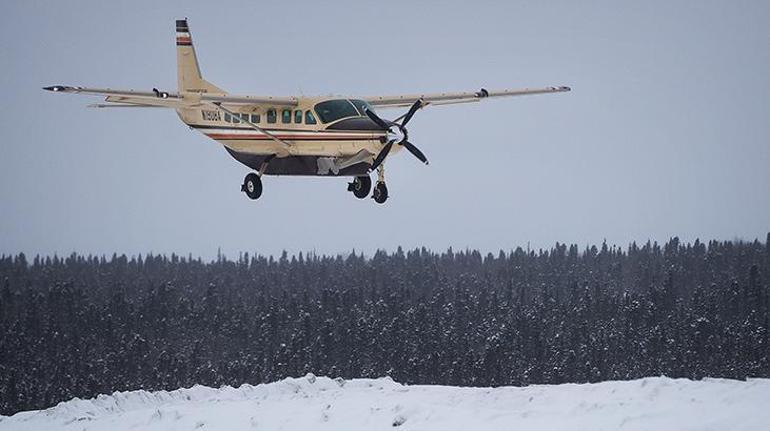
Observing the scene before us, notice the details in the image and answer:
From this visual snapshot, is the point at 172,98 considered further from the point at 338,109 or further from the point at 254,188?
the point at 338,109

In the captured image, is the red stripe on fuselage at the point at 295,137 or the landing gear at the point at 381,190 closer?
the red stripe on fuselage at the point at 295,137

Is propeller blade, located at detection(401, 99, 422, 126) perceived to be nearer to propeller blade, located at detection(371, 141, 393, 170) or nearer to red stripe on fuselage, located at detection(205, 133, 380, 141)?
propeller blade, located at detection(371, 141, 393, 170)

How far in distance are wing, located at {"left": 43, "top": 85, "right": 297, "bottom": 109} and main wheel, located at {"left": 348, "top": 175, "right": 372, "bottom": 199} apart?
146 inches

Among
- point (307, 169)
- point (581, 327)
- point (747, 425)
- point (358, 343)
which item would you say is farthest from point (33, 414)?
point (581, 327)

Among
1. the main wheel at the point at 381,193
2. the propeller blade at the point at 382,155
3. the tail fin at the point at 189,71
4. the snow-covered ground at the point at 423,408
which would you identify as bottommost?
the snow-covered ground at the point at 423,408

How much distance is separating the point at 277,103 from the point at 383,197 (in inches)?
203

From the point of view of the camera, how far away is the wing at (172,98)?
4112cm

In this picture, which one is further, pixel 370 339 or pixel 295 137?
pixel 370 339

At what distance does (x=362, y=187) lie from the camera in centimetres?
4219

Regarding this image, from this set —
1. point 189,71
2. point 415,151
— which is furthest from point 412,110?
point 189,71

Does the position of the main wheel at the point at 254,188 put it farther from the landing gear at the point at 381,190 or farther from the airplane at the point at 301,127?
the landing gear at the point at 381,190

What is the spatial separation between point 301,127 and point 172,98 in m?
5.19

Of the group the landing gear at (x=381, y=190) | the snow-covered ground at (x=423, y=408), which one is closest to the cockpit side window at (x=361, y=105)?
the landing gear at (x=381, y=190)

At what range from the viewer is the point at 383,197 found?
41031 mm
